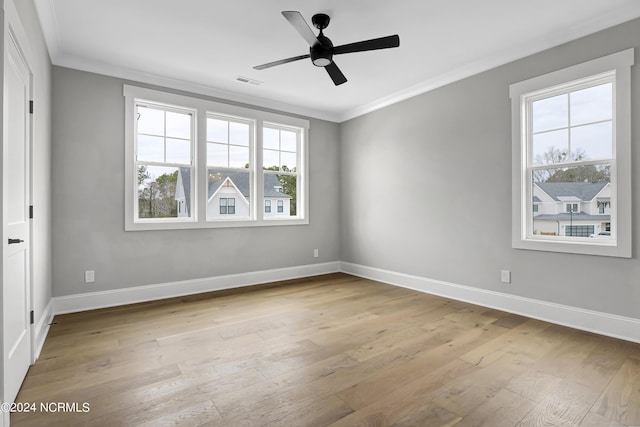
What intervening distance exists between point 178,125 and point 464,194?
3777 millimetres

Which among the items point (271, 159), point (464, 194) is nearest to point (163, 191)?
point (271, 159)

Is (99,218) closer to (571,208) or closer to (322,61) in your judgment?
(322,61)

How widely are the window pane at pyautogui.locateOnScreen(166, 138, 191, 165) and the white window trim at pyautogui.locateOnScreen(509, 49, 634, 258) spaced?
155 inches

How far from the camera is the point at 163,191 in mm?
4246

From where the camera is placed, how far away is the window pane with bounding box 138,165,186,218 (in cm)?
411

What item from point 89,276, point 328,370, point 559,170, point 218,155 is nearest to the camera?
point 328,370

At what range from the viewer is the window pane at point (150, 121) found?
13.5 feet

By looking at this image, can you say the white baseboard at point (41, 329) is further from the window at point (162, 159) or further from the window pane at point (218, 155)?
the window pane at point (218, 155)

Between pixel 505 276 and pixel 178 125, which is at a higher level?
pixel 178 125

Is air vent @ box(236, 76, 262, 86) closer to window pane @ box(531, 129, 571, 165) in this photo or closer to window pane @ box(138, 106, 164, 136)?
window pane @ box(138, 106, 164, 136)

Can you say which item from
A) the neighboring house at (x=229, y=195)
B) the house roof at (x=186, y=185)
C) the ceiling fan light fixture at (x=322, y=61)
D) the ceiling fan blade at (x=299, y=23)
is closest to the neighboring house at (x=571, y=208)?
the ceiling fan light fixture at (x=322, y=61)

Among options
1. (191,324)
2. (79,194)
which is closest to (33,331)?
(191,324)

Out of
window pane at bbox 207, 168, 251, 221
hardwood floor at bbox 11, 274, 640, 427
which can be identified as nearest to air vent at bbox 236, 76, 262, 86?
window pane at bbox 207, 168, 251, 221

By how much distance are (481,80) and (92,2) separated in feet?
12.8
